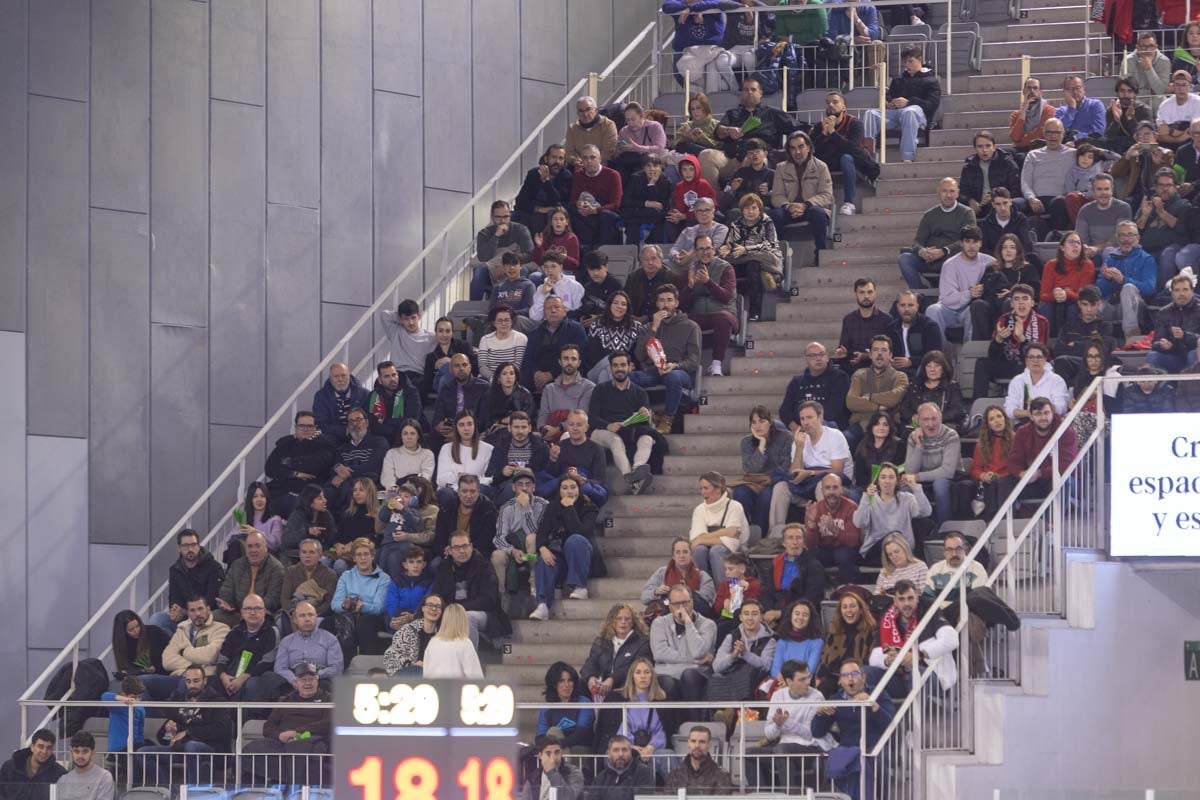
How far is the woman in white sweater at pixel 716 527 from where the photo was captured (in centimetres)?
1634

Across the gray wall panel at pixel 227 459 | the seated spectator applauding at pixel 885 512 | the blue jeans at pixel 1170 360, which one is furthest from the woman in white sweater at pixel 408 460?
the blue jeans at pixel 1170 360

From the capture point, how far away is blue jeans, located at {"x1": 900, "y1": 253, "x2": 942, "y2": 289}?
19375mm

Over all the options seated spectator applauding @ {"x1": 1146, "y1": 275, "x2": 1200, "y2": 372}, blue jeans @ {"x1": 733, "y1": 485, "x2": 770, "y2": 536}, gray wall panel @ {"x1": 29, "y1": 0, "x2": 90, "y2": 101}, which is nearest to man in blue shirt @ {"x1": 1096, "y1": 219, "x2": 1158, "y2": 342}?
seated spectator applauding @ {"x1": 1146, "y1": 275, "x2": 1200, "y2": 372}

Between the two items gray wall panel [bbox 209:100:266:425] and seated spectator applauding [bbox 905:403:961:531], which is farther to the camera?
gray wall panel [bbox 209:100:266:425]

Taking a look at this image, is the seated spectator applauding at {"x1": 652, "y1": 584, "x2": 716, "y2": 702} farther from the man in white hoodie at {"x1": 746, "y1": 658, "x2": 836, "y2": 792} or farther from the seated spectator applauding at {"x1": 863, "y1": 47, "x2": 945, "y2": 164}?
the seated spectator applauding at {"x1": 863, "y1": 47, "x2": 945, "y2": 164}

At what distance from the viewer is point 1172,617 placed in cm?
1576

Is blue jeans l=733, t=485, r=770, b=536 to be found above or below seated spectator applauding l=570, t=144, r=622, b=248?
below

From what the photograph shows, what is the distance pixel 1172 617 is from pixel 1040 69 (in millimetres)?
9446

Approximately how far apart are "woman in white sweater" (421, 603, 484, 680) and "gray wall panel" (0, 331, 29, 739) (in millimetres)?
4649

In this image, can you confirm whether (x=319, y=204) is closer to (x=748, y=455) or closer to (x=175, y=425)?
(x=175, y=425)

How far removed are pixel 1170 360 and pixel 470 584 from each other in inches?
213

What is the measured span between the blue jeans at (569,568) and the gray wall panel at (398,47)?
279 inches

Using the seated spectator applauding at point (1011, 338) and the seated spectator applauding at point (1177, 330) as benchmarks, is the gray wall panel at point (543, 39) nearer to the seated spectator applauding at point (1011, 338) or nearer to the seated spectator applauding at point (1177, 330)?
the seated spectator applauding at point (1011, 338)

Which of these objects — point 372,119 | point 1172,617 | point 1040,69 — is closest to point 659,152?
point 372,119
